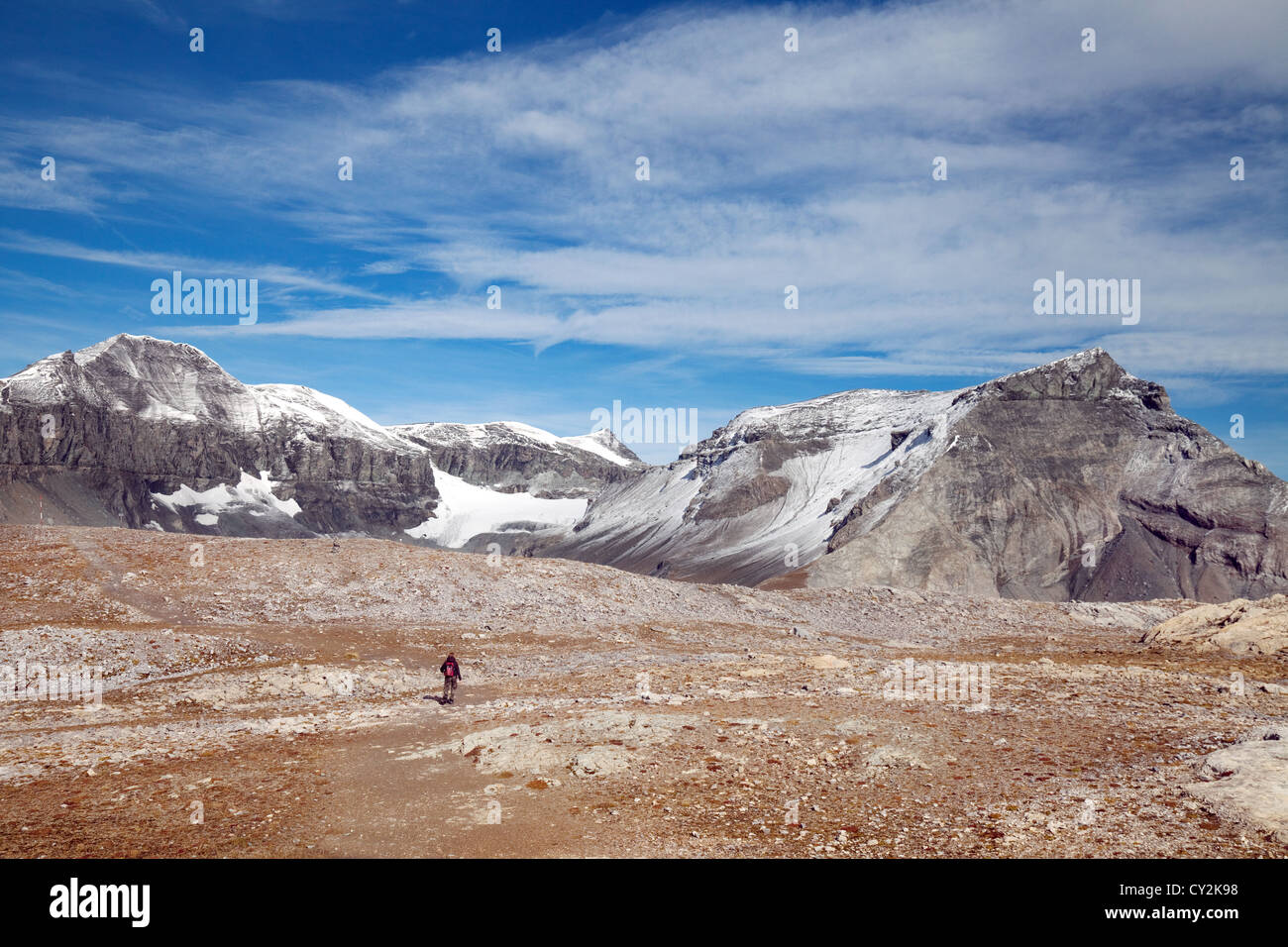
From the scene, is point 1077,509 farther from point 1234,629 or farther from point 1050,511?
point 1234,629

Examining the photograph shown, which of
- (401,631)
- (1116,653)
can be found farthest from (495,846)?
(1116,653)

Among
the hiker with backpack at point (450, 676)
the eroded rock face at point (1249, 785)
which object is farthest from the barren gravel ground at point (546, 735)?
the hiker with backpack at point (450, 676)

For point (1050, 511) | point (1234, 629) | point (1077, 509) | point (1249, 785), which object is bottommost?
point (1234, 629)

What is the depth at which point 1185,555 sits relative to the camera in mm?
111688

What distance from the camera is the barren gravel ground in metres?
11.8

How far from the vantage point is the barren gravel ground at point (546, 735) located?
11.8m

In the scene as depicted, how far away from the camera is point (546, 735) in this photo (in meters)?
17.5

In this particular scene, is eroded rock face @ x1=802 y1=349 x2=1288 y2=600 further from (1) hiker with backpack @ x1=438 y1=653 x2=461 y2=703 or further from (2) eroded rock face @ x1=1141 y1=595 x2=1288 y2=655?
(1) hiker with backpack @ x1=438 y1=653 x2=461 y2=703

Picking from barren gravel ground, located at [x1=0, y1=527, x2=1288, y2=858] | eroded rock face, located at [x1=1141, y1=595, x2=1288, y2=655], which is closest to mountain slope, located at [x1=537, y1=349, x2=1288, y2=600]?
eroded rock face, located at [x1=1141, y1=595, x2=1288, y2=655]

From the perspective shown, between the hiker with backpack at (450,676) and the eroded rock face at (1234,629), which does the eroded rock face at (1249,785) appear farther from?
the eroded rock face at (1234,629)

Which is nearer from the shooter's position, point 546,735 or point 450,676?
point 546,735

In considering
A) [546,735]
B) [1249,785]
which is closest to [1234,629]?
[1249,785]
